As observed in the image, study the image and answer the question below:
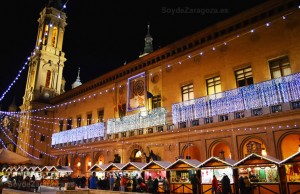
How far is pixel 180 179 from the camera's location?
675 inches

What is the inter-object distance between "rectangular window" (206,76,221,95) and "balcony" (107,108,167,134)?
3.94 meters

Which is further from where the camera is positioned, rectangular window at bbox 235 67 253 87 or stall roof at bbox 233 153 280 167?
rectangular window at bbox 235 67 253 87

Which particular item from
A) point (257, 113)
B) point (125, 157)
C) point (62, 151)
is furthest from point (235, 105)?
point (62, 151)

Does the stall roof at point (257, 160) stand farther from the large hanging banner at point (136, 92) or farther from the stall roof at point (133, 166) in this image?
the large hanging banner at point (136, 92)

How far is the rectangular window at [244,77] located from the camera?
1750cm

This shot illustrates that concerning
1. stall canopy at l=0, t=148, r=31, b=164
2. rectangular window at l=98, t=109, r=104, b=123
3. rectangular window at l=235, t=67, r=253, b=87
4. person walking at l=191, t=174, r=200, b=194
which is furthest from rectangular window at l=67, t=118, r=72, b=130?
rectangular window at l=235, t=67, r=253, b=87

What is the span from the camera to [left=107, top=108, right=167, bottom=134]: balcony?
21.2 m

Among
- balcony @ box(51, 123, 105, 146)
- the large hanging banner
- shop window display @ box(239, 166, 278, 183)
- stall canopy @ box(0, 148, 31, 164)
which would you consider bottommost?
shop window display @ box(239, 166, 278, 183)

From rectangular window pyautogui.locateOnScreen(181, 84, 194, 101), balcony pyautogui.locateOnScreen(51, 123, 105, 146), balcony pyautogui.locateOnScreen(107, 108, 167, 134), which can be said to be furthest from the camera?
balcony pyautogui.locateOnScreen(51, 123, 105, 146)

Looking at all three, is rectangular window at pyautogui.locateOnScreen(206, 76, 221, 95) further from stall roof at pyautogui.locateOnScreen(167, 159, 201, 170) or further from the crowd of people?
the crowd of people

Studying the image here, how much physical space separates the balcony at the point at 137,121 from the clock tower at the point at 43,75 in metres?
15.3

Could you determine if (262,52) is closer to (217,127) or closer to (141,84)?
(217,127)

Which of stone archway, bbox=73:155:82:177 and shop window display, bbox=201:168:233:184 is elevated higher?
stone archway, bbox=73:155:82:177

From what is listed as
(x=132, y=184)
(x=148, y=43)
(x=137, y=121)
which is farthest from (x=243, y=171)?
(x=148, y=43)
